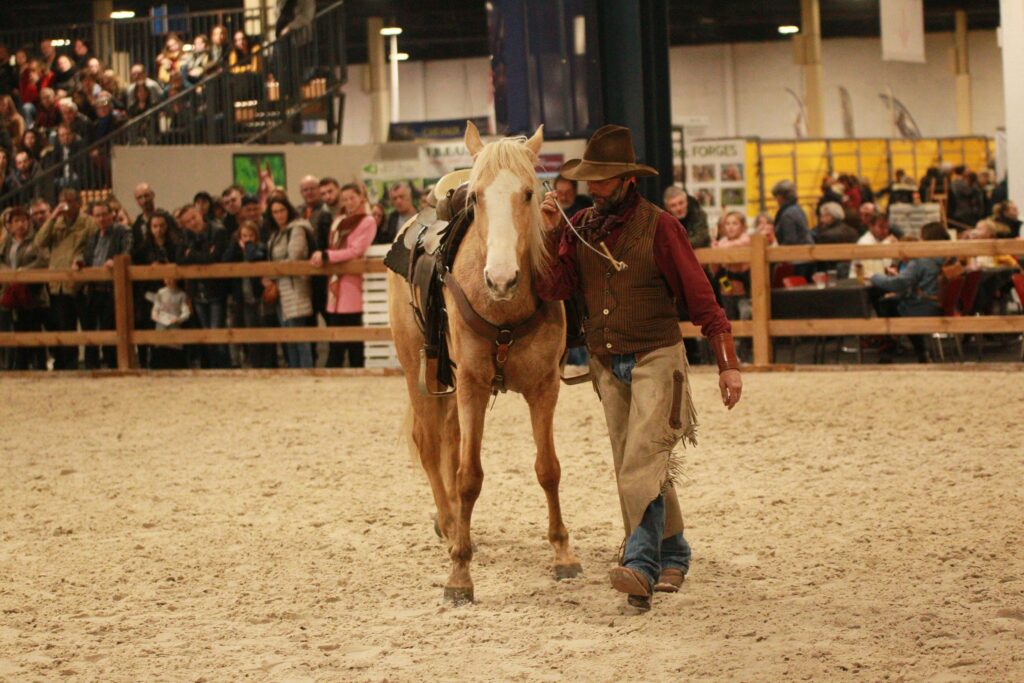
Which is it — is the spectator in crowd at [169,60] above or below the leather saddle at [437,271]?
above

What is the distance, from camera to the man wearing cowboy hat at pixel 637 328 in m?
4.81

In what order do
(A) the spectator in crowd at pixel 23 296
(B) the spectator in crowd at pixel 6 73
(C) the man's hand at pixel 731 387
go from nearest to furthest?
(C) the man's hand at pixel 731 387
(A) the spectator in crowd at pixel 23 296
(B) the spectator in crowd at pixel 6 73

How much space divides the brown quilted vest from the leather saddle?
0.64m

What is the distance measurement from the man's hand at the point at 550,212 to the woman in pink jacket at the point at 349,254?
7195 mm

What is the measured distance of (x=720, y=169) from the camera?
68.2 feet

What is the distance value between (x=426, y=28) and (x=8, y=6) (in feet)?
32.6

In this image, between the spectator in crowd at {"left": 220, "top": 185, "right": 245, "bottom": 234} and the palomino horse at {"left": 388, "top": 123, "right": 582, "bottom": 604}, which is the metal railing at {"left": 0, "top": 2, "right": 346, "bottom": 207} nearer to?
the spectator in crowd at {"left": 220, "top": 185, "right": 245, "bottom": 234}

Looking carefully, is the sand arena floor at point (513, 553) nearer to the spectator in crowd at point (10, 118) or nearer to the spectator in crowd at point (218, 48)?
the spectator in crowd at point (218, 48)

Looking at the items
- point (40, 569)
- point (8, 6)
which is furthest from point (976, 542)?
point (8, 6)

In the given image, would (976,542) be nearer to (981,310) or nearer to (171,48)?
(981,310)

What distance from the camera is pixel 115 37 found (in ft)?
65.6

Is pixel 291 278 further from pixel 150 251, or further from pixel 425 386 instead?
pixel 425 386

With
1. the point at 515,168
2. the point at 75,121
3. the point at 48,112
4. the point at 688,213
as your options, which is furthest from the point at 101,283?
the point at 515,168

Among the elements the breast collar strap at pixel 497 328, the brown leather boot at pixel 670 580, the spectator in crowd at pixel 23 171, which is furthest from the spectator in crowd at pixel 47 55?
the brown leather boot at pixel 670 580
